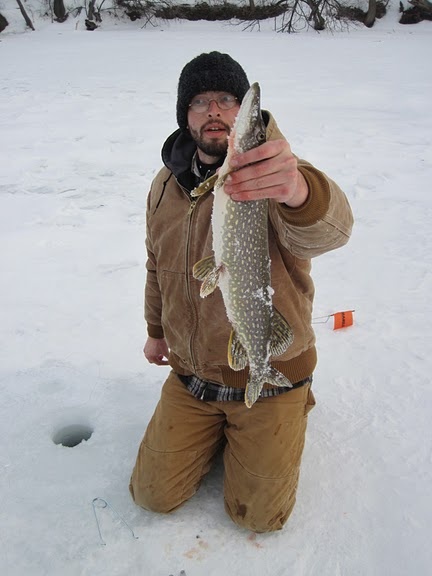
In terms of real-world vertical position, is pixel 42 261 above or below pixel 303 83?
below

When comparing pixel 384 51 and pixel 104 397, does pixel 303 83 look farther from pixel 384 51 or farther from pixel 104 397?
pixel 104 397

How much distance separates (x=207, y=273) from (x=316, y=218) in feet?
1.57

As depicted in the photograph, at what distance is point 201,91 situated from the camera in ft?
8.20

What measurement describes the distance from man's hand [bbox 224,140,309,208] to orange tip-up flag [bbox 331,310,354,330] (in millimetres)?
1926

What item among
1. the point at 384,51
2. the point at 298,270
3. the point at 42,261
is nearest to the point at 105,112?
the point at 42,261

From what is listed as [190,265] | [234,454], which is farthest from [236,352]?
[234,454]

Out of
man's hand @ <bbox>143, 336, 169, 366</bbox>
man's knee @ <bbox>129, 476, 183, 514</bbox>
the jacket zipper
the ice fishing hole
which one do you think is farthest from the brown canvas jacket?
the ice fishing hole

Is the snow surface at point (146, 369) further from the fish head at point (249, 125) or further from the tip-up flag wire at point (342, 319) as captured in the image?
the fish head at point (249, 125)

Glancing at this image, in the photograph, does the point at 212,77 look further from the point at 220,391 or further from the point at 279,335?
the point at 220,391

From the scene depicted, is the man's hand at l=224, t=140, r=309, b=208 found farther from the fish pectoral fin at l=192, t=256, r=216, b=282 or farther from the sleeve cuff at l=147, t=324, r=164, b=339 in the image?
the sleeve cuff at l=147, t=324, r=164, b=339

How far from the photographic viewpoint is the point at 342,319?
11.3 ft

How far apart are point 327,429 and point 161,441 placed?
0.93 m

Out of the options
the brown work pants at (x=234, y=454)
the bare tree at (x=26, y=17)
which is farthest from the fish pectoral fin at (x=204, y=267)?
the bare tree at (x=26, y=17)

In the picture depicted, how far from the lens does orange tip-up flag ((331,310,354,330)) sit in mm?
3428
